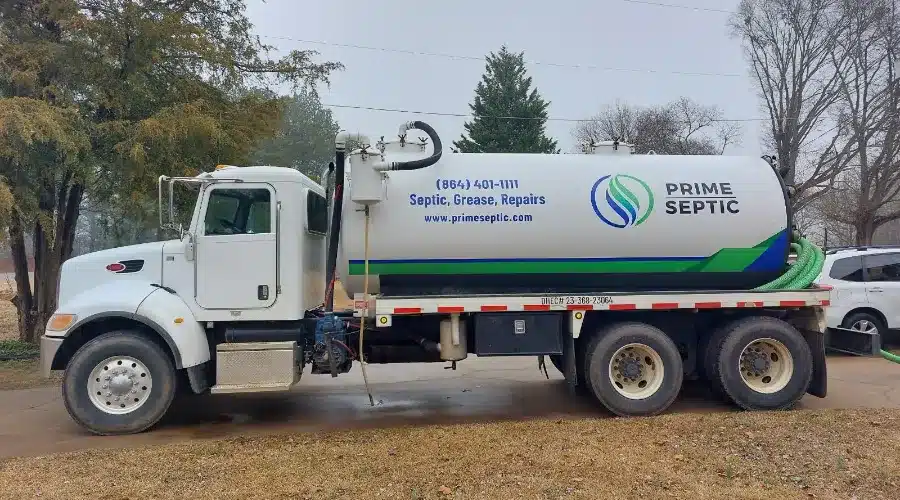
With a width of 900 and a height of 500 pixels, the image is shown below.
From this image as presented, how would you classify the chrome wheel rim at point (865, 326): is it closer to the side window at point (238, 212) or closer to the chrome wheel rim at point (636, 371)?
Result: the chrome wheel rim at point (636, 371)

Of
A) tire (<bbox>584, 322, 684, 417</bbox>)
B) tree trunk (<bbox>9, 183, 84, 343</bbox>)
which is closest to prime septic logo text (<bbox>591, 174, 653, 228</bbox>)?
tire (<bbox>584, 322, 684, 417</bbox>)

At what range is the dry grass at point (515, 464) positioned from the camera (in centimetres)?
479

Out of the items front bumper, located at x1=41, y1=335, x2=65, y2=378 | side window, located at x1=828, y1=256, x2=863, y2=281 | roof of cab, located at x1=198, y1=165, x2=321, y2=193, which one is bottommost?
front bumper, located at x1=41, y1=335, x2=65, y2=378

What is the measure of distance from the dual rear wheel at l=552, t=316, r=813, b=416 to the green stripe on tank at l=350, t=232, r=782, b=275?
2.14ft

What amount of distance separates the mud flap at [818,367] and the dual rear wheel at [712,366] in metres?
0.17

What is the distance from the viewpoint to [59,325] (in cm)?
661

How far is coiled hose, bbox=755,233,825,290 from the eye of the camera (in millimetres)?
7395

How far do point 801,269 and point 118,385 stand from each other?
758cm

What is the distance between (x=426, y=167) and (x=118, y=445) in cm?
411

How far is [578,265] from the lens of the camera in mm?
7238

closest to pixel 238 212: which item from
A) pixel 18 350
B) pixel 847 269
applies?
pixel 18 350

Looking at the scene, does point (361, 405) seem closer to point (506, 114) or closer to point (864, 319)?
point (864, 319)

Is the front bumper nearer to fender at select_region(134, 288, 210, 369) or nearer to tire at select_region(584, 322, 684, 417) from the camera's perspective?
fender at select_region(134, 288, 210, 369)

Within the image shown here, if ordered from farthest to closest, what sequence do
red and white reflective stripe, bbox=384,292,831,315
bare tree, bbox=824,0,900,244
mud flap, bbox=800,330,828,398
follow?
bare tree, bbox=824,0,900,244
mud flap, bbox=800,330,828,398
red and white reflective stripe, bbox=384,292,831,315
